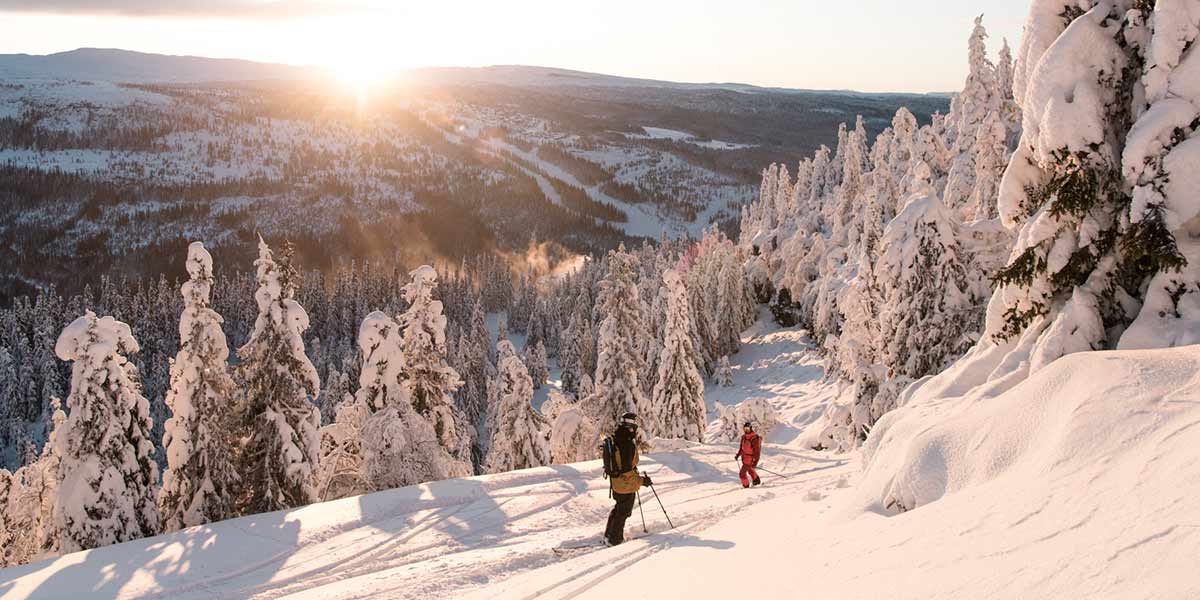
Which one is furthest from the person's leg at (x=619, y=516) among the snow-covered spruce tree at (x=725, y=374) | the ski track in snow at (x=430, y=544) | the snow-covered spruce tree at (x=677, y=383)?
the snow-covered spruce tree at (x=725, y=374)

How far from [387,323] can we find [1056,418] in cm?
1956

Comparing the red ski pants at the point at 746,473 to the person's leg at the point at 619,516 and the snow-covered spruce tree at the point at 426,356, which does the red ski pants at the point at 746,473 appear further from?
the snow-covered spruce tree at the point at 426,356

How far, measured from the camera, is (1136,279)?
887cm

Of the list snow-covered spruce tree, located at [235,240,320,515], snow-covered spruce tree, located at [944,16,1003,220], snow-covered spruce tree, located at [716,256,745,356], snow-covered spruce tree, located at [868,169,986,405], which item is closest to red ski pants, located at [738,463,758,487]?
snow-covered spruce tree, located at [868,169,986,405]

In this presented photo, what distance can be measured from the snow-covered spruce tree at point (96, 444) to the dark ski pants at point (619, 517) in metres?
15.5

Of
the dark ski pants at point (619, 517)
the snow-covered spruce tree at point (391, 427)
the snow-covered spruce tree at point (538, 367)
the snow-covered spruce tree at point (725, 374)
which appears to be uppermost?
the dark ski pants at point (619, 517)

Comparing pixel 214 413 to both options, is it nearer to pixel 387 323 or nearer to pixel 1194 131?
pixel 387 323

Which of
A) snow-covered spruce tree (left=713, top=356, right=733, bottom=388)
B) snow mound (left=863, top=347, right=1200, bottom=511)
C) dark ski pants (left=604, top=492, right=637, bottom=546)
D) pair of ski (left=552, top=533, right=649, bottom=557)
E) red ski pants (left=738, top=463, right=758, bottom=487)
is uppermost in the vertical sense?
snow mound (left=863, top=347, right=1200, bottom=511)

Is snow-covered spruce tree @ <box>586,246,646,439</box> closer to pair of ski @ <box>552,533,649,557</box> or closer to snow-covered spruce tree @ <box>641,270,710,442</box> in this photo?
snow-covered spruce tree @ <box>641,270,710,442</box>

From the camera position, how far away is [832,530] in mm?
7348

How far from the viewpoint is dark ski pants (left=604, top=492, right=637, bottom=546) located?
9.66 m

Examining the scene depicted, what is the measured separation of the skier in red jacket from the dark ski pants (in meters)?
4.54

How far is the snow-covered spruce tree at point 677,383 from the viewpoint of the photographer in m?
32.8

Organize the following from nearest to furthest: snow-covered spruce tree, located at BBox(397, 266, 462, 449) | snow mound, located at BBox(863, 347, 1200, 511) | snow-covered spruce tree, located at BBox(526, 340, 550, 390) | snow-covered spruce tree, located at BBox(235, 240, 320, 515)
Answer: snow mound, located at BBox(863, 347, 1200, 511), snow-covered spruce tree, located at BBox(235, 240, 320, 515), snow-covered spruce tree, located at BBox(397, 266, 462, 449), snow-covered spruce tree, located at BBox(526, 340, 550, 390)
